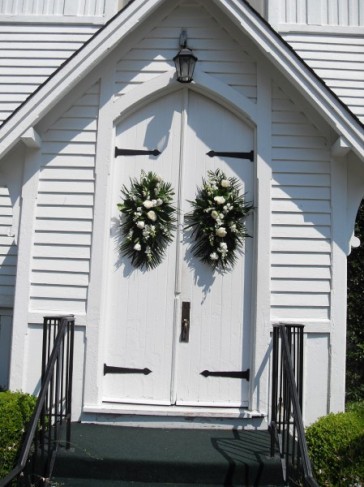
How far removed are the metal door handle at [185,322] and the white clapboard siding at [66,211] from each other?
1.00 meters

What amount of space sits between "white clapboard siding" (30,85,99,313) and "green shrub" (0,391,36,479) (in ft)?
3.16

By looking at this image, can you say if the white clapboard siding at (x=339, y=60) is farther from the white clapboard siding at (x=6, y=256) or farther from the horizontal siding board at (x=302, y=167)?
the white clapboard siding at (x=6, y=256)

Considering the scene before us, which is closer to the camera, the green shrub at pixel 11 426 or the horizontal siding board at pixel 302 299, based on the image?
the green shrub at pixel 11 426

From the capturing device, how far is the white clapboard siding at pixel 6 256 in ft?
21.1

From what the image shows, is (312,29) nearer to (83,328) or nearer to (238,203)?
(238,203)

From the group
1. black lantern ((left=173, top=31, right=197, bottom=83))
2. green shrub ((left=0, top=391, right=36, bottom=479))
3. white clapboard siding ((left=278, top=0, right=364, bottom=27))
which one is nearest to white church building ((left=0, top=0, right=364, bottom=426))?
black lantern ((left=173, top=31, right=197, bottom=83))

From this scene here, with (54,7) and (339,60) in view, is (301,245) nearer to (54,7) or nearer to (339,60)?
(339,60)

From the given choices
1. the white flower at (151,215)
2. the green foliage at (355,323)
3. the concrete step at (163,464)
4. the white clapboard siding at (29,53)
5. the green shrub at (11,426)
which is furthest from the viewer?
the green foliage at (355,323)

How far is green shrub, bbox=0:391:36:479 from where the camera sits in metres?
4.23

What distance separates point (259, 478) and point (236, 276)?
1.91 meters

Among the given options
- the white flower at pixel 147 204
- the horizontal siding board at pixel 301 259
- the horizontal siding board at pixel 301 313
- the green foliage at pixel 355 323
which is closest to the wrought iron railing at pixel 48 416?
the white flower at pixel 147 204

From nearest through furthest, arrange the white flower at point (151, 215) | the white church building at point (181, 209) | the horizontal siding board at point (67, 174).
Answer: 1. the white church building at point (181, 209)
2. the white flower at point (151, 215)
3. the horizontal siding board at point (67, 174)

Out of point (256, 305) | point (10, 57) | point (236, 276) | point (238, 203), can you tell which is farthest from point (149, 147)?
point (10, 57)

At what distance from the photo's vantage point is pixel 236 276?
5164mm
